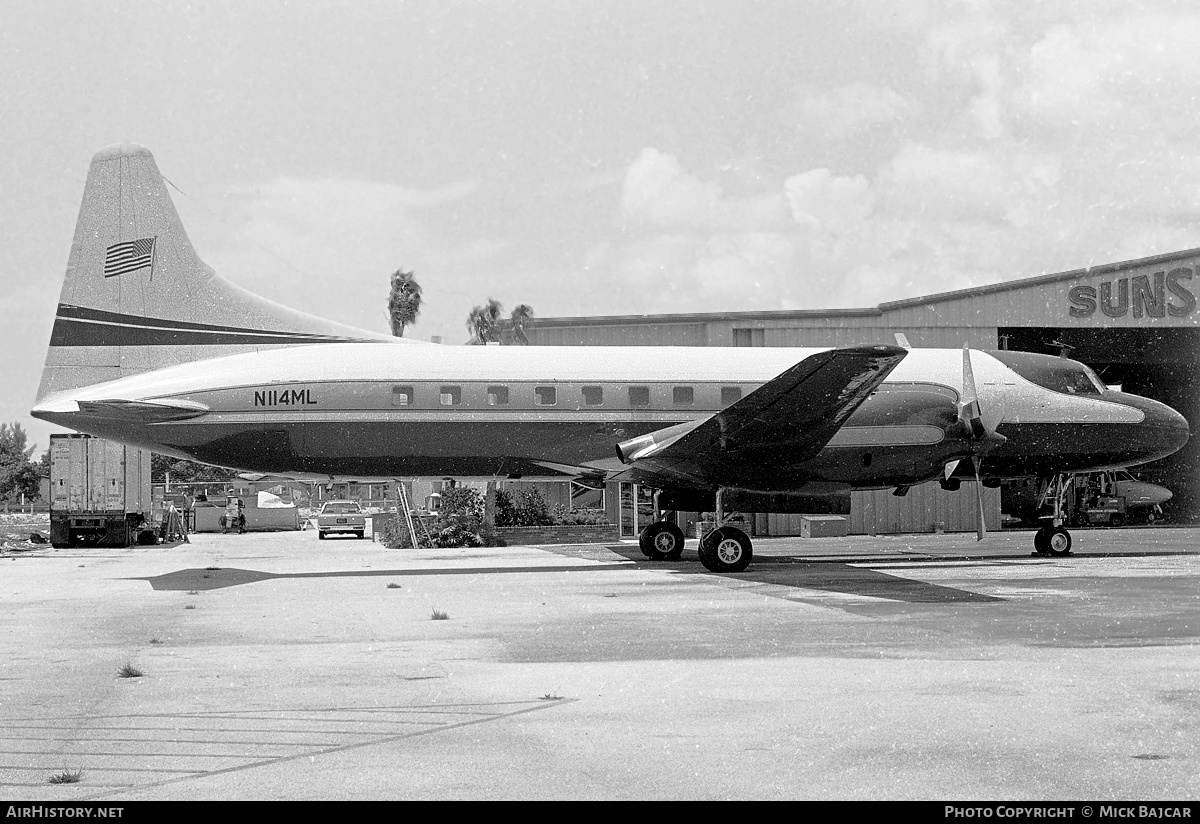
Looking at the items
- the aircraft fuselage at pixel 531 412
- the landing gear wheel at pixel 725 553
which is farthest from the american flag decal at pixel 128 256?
the landing gear wheel at pixel 725 553

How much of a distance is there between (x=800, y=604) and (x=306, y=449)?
33.1 feet

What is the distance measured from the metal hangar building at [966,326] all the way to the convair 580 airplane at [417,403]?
1667 cm

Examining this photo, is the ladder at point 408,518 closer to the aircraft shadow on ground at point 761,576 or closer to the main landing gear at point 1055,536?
the aircraft shadow on ground at point 761,576

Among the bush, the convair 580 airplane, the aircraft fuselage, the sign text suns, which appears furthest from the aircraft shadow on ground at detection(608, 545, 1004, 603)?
the sign text suns

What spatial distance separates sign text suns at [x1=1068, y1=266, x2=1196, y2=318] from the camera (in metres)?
40.5

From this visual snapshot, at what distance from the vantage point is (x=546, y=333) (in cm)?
4559

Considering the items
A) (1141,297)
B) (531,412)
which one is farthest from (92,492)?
(1141,297)

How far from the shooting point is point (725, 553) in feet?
64.2

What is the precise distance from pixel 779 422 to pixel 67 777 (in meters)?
14.0

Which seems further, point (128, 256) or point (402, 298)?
point (402, 298)

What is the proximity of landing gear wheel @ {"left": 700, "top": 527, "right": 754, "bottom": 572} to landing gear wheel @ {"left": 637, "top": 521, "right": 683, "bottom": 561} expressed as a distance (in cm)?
346

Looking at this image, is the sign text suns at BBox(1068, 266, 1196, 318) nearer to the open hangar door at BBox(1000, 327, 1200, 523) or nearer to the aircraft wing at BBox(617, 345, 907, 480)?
the open hangar door at BBox(1000, 327, 1200, 523)

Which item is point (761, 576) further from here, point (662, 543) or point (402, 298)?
point (402, 298)

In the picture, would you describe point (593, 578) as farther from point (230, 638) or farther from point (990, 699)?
point (990, 699)
